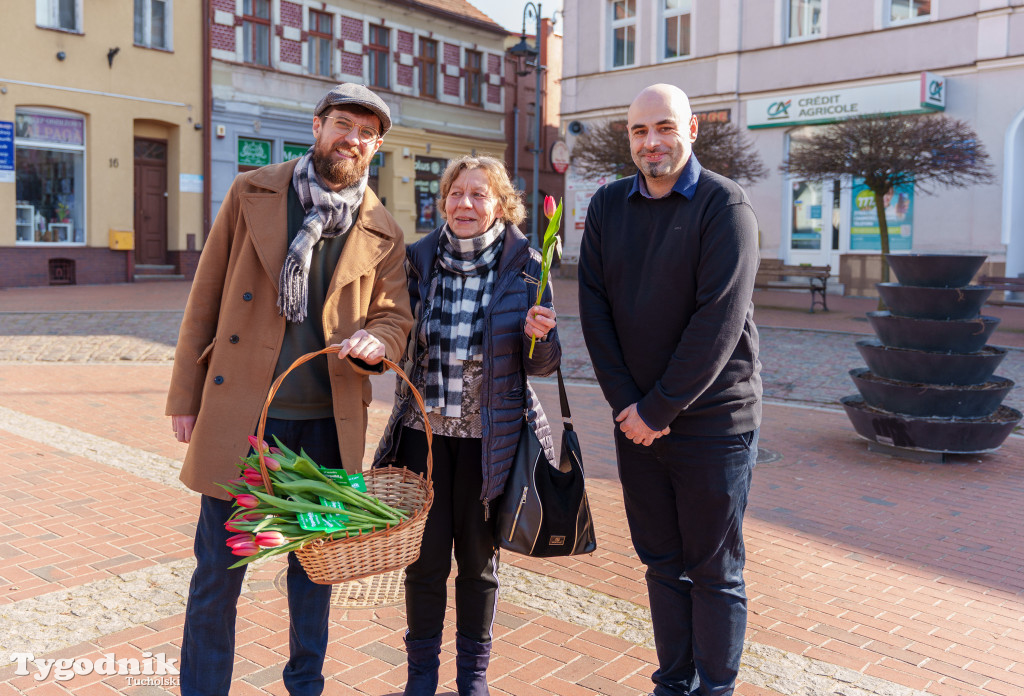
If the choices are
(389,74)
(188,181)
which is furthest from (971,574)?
(389,74)

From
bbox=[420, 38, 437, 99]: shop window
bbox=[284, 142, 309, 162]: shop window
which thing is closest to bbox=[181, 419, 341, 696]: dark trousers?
bbox=[284, 142, 309, 162]: shop window

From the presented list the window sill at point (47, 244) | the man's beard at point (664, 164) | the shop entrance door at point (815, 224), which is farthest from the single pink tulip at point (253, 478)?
the shop entrance door at point (815, 224)

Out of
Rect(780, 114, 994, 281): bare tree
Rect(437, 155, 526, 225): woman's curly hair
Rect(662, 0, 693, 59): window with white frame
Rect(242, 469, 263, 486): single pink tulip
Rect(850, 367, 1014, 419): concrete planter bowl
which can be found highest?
Rect(662, 0, 693, 59): window with white frame

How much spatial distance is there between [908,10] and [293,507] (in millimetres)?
21884

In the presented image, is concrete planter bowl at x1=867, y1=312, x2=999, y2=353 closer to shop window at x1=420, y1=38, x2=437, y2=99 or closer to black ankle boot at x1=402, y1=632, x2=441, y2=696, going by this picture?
black ankle boot at x1=402, y1=632, x2=441, y2=696

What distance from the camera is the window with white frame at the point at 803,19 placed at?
2238 centimetres

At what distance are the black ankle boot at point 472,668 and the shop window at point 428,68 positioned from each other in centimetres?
2753

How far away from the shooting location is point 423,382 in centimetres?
333

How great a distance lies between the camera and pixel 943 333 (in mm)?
7062

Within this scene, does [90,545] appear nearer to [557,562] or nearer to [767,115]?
[557,562]

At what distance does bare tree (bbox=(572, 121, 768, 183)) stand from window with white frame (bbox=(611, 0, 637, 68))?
7.53 m

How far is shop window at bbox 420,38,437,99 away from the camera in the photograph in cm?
2936

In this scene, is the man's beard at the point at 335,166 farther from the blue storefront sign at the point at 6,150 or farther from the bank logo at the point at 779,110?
the bank logo at the point at 779,110

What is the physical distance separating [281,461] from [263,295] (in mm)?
563
